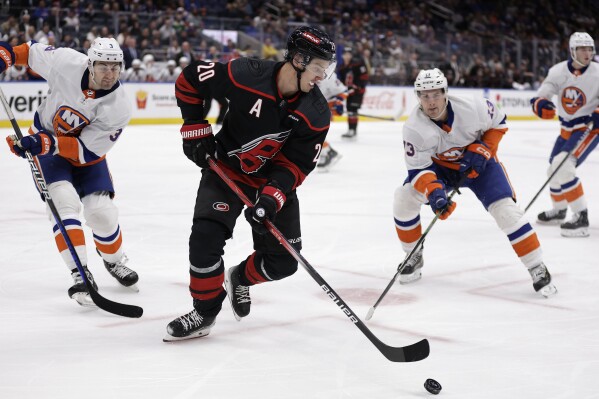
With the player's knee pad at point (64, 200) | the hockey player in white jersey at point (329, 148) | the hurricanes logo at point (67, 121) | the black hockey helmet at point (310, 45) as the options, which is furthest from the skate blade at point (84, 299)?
the hockey player in white jersey at point (329, 148)

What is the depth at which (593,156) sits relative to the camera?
35.5 feet

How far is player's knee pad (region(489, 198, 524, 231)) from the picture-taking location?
152 inches

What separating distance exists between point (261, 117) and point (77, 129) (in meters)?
1.10

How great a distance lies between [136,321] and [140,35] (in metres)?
11.3

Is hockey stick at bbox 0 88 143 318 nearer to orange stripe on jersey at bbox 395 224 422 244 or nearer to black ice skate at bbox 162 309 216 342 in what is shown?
black ice skate at bbox 162 309 216 342

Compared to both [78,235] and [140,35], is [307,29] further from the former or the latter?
[140,35]

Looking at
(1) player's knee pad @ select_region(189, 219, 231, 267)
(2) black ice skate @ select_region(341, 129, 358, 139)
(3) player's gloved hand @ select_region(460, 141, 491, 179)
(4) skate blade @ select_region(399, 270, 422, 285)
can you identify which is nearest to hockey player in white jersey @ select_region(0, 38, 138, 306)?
(1) player's knee pad @ select_region(189, 219, 231, 267)

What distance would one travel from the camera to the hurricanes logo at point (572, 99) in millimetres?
5605

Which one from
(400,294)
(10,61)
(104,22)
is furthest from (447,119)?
(104,22)

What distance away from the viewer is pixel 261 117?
2938mm

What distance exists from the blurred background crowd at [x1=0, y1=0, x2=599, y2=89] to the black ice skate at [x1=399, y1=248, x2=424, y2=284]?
8523 millimetres

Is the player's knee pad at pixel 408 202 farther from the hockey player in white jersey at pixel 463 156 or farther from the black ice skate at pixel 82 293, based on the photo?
the black ice skate at pixel 82 293

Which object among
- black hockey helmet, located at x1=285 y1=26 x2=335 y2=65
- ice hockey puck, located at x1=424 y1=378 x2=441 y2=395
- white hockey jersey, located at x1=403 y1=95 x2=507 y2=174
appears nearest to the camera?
ice hockey puck, located at x1=424 y1=378 x2=441 y2=395

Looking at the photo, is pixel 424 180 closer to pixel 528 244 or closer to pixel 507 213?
pixel 507 213
